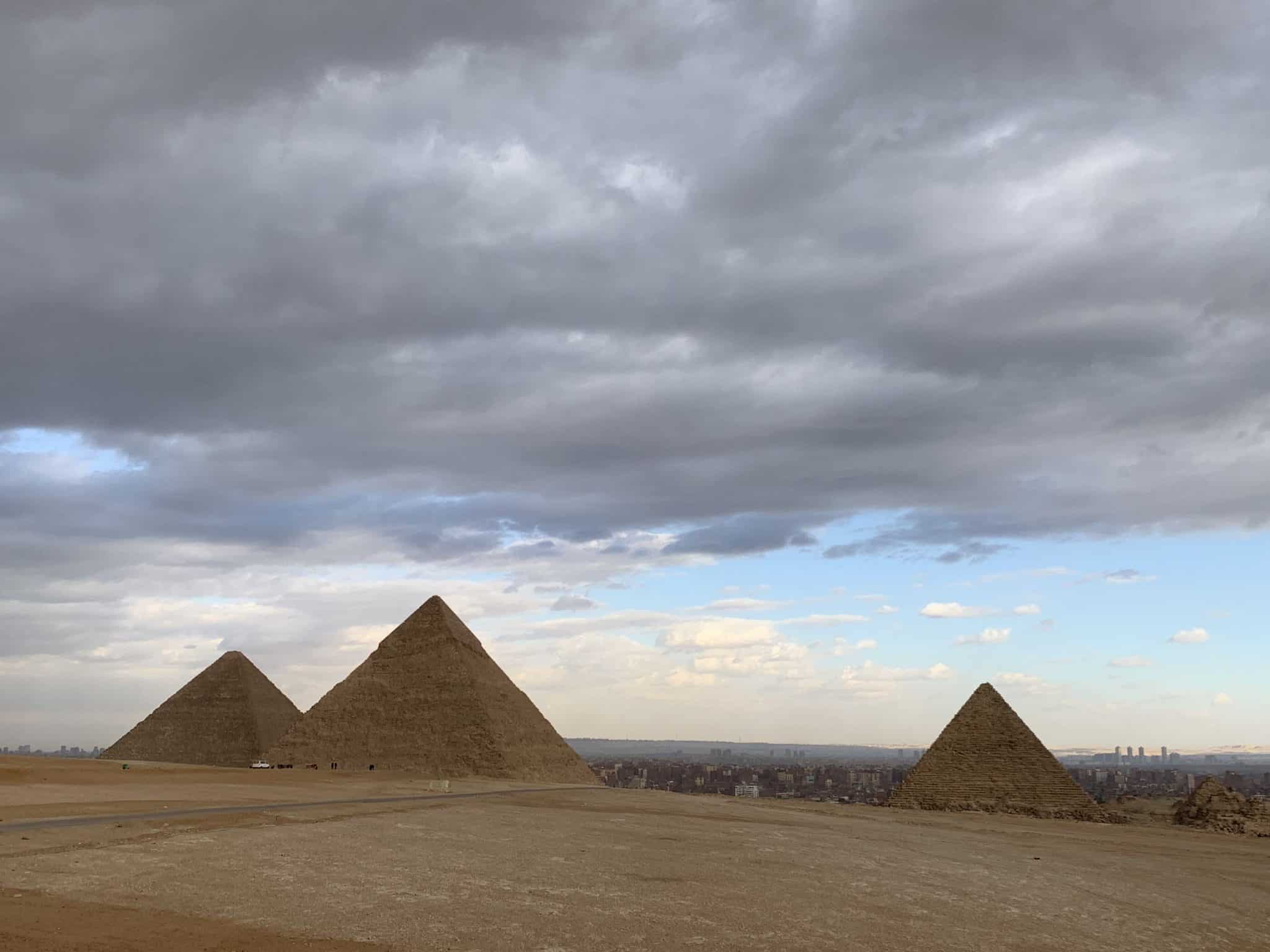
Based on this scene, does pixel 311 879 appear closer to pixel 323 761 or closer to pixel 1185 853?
Answer: pixel 1185 853

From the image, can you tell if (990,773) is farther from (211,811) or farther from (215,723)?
(215,723)

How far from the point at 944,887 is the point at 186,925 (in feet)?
49.7

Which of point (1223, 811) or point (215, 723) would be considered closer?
point (1223, 811)

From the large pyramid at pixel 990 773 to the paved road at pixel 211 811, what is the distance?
73.5 feet

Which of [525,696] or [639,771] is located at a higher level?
[525,696]

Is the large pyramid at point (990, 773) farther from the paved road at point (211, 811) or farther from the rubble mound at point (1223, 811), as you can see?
the paved road at point (211, 811)

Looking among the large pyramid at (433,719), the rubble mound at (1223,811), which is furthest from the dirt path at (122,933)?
the rubble mound at (1223,811)

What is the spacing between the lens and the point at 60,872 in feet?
53.5

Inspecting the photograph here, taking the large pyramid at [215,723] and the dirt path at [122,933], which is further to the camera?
the large pyramid at [215,723]

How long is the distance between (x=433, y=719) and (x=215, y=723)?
25757 millimetres

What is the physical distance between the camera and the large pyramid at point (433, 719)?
197 feet

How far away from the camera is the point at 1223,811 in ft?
176

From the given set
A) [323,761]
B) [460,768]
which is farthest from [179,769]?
[460,768]

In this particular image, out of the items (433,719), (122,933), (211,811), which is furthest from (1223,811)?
(122,933)
